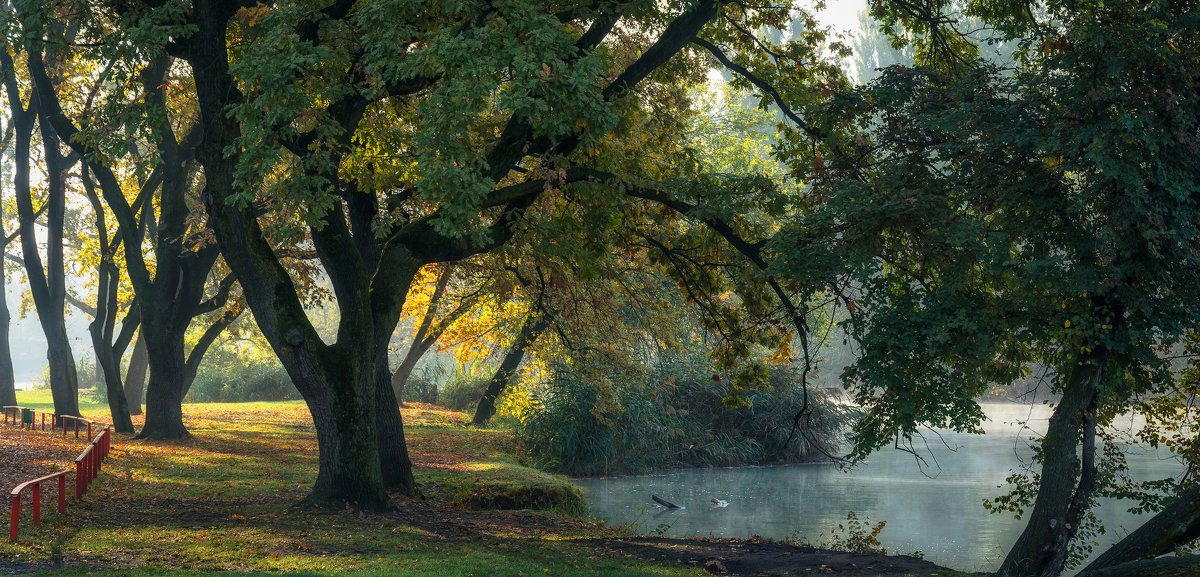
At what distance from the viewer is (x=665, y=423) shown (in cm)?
2620

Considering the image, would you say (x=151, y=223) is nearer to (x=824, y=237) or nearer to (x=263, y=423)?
(x=263, y=423)

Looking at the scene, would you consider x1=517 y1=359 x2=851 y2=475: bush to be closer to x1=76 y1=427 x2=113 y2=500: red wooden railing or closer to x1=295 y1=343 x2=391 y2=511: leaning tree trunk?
x1=295 y1=343 x2=391 y2=511: leaning tree trunk

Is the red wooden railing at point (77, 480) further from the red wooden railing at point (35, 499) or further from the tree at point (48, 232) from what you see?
the tree at point (48, 232)

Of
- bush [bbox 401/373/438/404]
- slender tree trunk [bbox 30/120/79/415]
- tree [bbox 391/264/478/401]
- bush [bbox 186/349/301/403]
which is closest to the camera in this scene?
slender tree trunk [bbox 30/120/79/415]

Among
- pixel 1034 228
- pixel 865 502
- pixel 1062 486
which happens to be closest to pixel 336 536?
pixel 1062 486

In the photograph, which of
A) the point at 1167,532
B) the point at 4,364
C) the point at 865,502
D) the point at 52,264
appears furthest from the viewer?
the point at 4,364

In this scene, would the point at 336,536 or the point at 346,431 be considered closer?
the point at 336,536

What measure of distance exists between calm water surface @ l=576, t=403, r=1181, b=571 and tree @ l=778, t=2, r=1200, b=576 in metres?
5.07

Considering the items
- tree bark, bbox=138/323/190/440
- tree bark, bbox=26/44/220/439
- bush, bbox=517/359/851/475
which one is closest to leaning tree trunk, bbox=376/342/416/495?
tree bark, bbox=26/44/220/439

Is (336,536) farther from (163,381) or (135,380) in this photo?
(135,380)

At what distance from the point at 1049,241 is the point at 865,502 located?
12.3 metres

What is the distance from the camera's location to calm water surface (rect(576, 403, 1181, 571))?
56.0 ft

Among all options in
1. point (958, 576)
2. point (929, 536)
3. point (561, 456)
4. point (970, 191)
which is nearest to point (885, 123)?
point (970, 191)

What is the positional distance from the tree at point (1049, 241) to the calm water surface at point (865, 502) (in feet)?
16.6
